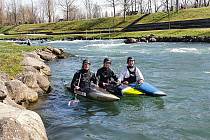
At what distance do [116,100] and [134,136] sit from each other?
304 centimetres

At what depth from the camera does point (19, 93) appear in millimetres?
10203

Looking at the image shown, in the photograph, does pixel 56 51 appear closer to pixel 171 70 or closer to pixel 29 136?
pixel 171 70

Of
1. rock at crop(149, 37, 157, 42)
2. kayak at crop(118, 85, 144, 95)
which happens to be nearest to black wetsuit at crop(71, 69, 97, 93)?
kayak at crop(118, 85, 144, 95)

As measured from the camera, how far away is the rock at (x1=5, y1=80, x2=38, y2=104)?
10086mm

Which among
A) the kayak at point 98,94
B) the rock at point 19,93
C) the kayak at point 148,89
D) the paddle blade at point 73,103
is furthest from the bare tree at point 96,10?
the rock at point 19,93

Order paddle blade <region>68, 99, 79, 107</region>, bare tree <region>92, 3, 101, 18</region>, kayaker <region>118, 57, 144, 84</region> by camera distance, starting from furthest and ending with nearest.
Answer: bare tree <region>92, 3, 101, 18</region>, kayaker <region>118, 57, 144, 84</region>, paddle blade <region>68, 99, 79, 107</region>

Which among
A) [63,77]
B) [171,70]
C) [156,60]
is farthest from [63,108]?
[156,60]

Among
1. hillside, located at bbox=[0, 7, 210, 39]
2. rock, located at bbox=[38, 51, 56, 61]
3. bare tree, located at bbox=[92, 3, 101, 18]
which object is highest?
bare tree, located at bbox=[92, 3, 101, 18]

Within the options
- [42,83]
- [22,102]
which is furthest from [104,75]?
[22,102]

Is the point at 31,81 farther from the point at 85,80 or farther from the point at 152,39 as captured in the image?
the point at 152,39

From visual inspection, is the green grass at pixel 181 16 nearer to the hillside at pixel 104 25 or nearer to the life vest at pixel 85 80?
the hillside at pixel 104 25

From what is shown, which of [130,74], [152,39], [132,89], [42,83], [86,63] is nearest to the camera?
[86,63]

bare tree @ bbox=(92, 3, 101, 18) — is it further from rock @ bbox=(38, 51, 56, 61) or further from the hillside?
rock @ bbox=(38, 51, 56, 61)

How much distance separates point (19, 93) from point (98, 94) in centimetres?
236
